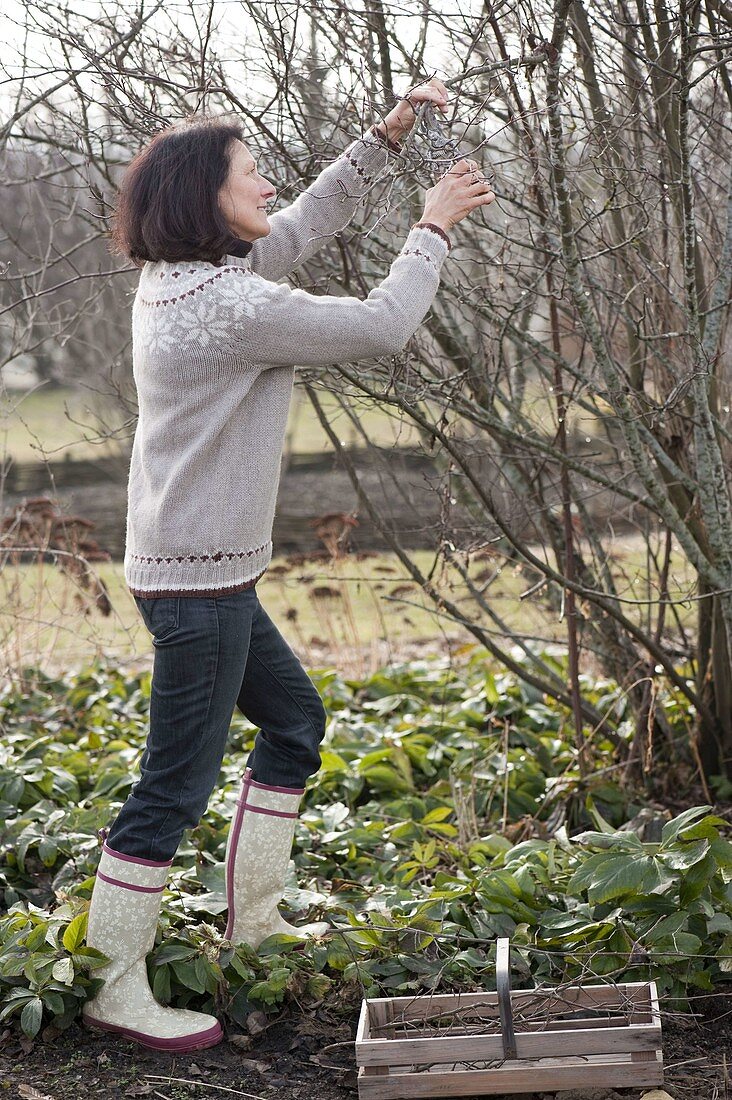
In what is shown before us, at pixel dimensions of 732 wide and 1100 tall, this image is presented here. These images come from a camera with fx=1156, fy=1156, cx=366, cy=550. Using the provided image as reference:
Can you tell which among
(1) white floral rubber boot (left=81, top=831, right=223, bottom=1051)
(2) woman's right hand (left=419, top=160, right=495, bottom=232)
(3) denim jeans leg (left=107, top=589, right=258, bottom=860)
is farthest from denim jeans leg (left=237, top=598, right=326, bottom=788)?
(2) woman's right hand (left=419, top=160, right=495, bottom=232)

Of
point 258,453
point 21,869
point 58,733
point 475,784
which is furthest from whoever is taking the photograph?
point 58,733

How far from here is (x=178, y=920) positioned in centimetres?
285

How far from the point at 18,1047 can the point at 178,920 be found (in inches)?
19.0

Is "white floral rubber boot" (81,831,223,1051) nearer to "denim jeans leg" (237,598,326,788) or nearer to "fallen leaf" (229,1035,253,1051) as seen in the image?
"fallen leaf" (229,1035,253,1051)

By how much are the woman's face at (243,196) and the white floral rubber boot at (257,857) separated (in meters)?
1.28

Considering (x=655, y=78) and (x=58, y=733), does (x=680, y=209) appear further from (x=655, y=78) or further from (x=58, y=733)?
(x=58, y=733)

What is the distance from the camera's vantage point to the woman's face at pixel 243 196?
2301mm

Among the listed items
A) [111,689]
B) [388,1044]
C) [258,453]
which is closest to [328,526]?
[111,689]

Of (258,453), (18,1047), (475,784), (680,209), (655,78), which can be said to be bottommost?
(475,784)

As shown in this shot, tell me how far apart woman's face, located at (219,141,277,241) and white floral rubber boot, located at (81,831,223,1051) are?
52.8 inches

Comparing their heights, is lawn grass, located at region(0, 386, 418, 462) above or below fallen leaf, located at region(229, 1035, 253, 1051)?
above

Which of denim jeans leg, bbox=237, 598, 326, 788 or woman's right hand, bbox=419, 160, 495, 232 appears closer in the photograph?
woman's right hand, bbox=419, 160, 495, 232

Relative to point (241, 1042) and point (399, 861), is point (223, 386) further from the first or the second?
point (399, 861)

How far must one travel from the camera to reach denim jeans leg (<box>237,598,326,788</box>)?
2.68 meters
